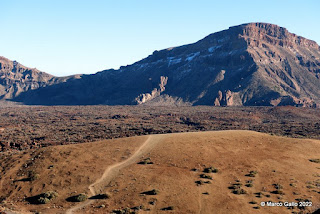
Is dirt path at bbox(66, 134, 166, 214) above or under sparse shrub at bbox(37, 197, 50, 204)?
above

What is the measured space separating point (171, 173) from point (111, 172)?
24.9 feet

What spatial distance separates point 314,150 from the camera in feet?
164

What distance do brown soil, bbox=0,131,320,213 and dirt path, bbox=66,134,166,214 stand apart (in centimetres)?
11

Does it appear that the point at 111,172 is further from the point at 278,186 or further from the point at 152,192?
the point at 278,186

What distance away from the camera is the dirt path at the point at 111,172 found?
108 feet

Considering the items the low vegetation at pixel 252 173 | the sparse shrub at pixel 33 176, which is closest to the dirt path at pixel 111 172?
the sparse shrub at pixel 33 176

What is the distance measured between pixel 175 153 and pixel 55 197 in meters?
17.9

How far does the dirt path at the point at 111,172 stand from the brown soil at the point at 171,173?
4.5 inches

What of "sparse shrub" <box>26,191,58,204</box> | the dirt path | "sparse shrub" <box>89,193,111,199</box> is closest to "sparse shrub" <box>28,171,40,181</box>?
"sparse shrub" <box>26,191,58,204</box>

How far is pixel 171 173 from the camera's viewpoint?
38.4 meters

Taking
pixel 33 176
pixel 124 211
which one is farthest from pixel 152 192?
pixel 33 176

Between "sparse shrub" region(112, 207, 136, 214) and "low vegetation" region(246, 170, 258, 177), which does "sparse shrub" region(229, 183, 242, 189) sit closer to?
"low vegetation" region(246, 170, 258, 177)

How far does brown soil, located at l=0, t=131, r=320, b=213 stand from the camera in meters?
32.4

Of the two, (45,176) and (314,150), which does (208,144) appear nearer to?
(314,150)
